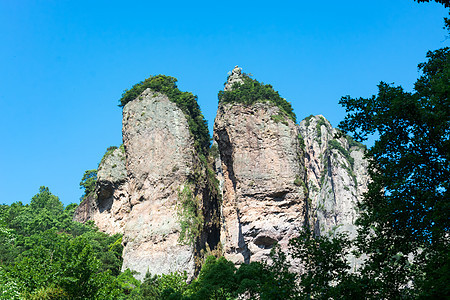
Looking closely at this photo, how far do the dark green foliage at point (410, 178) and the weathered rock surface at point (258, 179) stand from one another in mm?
21819

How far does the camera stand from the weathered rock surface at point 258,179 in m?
39.0

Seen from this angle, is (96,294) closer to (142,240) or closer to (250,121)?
(142,240)

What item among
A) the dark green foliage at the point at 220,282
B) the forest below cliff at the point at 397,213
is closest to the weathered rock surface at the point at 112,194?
the dark green foliage at the point at 220,282

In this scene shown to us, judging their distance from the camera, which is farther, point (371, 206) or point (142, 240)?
point (142, 240)

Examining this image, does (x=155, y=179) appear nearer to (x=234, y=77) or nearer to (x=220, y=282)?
(x=234, y=77)

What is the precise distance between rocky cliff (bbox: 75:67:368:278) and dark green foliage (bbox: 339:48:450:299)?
1976 cm

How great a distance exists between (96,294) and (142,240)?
13491 millimetres

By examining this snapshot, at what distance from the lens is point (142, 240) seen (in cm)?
3969

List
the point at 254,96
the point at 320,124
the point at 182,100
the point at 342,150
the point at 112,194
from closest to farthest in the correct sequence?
the point at 254,96 → the point at 182,100 → the point at 112,194 → the point at 342,150 → the point at 320,124

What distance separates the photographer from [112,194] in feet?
164

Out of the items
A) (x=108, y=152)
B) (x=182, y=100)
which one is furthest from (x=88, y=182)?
(x=182, y=100)

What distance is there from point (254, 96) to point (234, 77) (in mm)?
5363

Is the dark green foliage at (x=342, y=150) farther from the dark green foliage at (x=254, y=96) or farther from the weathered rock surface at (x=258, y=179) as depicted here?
the weathered rock surface at (x=258, y=179)

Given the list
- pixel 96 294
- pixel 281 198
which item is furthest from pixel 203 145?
pixel 96 294
